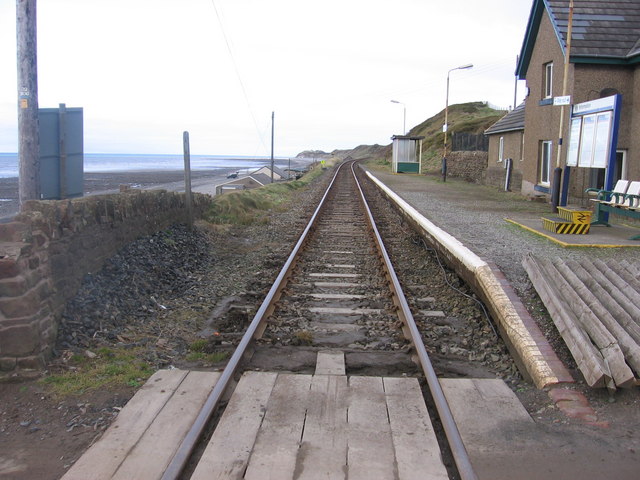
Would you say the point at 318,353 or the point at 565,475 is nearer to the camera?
the point at 565,475

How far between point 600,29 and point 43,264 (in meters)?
17.7

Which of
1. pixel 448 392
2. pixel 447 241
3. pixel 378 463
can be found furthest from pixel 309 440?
pixel 447 241

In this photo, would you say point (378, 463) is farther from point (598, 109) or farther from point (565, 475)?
point (598, 109)

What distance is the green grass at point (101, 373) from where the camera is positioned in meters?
4.61

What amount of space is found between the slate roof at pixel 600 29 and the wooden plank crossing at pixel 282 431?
15.4 metres

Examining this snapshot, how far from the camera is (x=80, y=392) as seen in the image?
178 inches

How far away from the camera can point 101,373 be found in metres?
4.87

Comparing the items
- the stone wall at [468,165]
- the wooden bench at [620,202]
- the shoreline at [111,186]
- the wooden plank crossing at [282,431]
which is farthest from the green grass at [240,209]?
the stone wall at [468,165]

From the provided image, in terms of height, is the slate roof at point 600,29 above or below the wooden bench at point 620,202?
above

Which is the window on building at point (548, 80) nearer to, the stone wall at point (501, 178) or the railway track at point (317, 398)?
the stone wall at point (501, 178)

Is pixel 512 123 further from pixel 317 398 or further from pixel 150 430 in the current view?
pixel 150 430

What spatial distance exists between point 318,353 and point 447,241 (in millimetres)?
4627

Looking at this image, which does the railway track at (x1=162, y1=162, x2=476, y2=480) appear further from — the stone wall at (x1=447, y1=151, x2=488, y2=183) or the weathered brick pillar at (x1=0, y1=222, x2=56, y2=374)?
the stone wall at (x1=447, y1=151, x2=488, y2=183)

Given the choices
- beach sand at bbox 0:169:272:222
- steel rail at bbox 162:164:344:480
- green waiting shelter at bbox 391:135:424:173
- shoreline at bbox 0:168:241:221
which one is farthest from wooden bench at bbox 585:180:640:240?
green waiting shelter at bbox 391:135:424:173
